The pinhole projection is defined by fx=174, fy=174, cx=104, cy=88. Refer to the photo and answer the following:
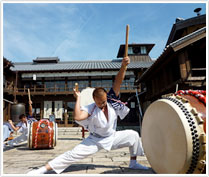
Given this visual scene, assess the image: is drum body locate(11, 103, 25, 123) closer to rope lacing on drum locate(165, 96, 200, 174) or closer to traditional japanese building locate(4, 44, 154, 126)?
traditional japanese building locate(4, 44, 154, 126)

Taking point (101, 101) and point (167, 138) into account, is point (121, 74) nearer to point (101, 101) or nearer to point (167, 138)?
point (101, 101)

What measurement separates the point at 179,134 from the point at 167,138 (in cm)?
18

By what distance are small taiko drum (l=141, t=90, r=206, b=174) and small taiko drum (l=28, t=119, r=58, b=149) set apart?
126 inches

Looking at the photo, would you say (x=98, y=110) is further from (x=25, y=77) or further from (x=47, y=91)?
(x=25, y=77)

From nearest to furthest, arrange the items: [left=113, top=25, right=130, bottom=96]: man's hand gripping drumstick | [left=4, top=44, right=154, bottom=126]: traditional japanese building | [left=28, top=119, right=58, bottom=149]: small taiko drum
→ [left=113, top=25, right=130, bottom=96]: man's hand gripping drumstick < [left=28, top=119, right=58, bottom=149]: small taiko drum < [left=4, top=44, right=154, bottom=126]: traditional japanese building

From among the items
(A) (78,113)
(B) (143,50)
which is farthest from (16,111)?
(B) (143,50)

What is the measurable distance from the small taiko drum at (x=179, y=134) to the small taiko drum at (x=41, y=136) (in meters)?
3.21

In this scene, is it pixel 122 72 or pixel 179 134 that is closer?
pixel 179 134

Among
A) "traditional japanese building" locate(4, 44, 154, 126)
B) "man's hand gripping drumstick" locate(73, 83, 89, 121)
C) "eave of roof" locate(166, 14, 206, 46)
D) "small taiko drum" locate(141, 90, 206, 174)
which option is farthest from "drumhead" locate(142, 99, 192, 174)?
"traditional japanese building" locate(4, 44, 154, 126)

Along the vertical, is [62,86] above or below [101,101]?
above

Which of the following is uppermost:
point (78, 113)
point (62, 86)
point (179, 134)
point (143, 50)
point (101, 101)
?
point (143, 50)

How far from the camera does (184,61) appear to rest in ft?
23.1

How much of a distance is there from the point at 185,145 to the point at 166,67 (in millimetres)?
7658

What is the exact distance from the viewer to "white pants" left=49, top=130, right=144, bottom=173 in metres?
2.09
